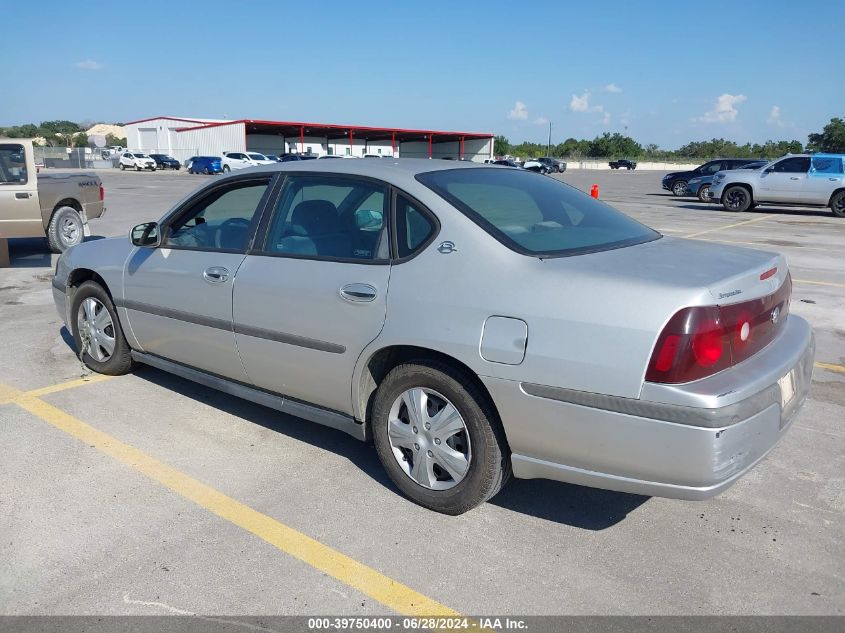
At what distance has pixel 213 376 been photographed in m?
4.38

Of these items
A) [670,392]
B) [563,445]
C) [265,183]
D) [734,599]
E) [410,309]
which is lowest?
[734,599]

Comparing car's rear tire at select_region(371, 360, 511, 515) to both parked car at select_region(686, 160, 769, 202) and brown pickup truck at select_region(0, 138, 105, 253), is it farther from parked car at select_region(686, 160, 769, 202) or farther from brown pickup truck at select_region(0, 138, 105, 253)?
parked car at select_region(686, 160, 769, 202)

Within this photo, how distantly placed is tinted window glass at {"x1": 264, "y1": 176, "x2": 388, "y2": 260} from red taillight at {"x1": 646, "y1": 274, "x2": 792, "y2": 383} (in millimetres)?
1418

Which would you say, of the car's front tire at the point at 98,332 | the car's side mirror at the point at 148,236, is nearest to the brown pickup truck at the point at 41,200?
the car's front tire at the point at 98,332

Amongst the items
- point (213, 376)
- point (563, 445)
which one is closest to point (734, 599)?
point (563, 445)

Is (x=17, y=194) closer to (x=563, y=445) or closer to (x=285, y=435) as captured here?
(x=285, y=435)

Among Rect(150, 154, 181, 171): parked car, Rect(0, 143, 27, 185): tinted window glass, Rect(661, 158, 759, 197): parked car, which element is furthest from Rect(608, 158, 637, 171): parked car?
Rect(0, 143, 27, 185): tinted window glass

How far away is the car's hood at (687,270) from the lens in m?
2.82

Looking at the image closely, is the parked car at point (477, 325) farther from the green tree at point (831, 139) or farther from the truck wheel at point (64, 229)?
the green tree at point (831, 139)

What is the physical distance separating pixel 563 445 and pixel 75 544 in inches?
85.4

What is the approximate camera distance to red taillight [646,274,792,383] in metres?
2.69

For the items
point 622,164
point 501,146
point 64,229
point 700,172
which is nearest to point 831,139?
point 622,164

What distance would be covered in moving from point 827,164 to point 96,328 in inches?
799

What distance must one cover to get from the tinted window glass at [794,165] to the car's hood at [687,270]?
747 inches
